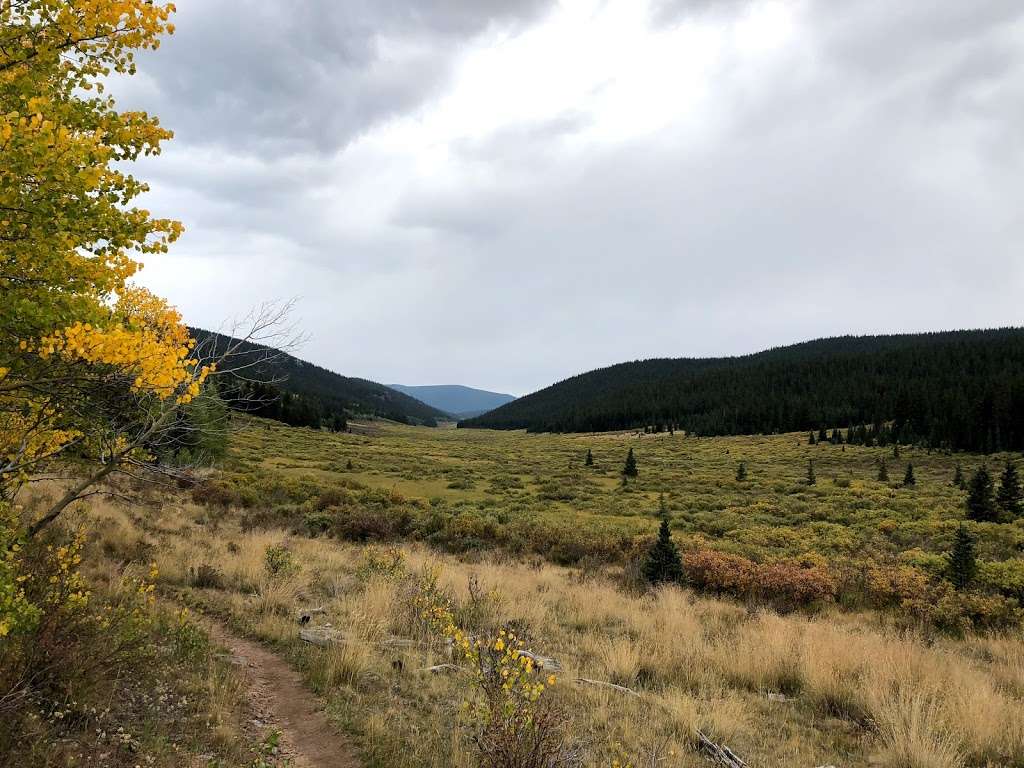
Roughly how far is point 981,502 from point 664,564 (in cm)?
2057

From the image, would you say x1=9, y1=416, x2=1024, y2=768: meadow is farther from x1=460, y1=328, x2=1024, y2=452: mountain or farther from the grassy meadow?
x1=460, y1=328, x2=1024, y2=452: mountain

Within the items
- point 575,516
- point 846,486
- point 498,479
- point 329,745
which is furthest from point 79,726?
point 846,486

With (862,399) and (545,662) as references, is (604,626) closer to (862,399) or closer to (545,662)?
(545,662)

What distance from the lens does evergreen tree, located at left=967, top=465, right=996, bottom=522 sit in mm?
23375

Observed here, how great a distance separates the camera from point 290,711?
537 cm

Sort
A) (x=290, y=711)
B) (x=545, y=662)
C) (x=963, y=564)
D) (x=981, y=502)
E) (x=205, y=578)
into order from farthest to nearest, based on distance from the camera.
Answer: (x=981, y=502), (x=963, y=564), (x=205, y=578), (x=545, y=662), (x=290, y=711)

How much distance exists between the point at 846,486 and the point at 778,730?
37.4 m

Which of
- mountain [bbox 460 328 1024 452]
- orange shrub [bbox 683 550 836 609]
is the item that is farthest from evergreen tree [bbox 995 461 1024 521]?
mountain [bbox 460 328 1024 452]

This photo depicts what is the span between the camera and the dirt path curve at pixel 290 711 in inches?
182

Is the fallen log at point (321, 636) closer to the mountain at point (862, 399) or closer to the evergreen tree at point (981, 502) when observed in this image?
the evergreen tree at point (981, 502)

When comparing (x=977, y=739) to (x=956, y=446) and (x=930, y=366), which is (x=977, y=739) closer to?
(x=956, y=446)

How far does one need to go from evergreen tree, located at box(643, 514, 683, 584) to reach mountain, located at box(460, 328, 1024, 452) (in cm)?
6748

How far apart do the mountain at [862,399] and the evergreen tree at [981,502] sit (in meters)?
47.0

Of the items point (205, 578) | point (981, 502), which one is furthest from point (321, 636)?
point (981, 502)
